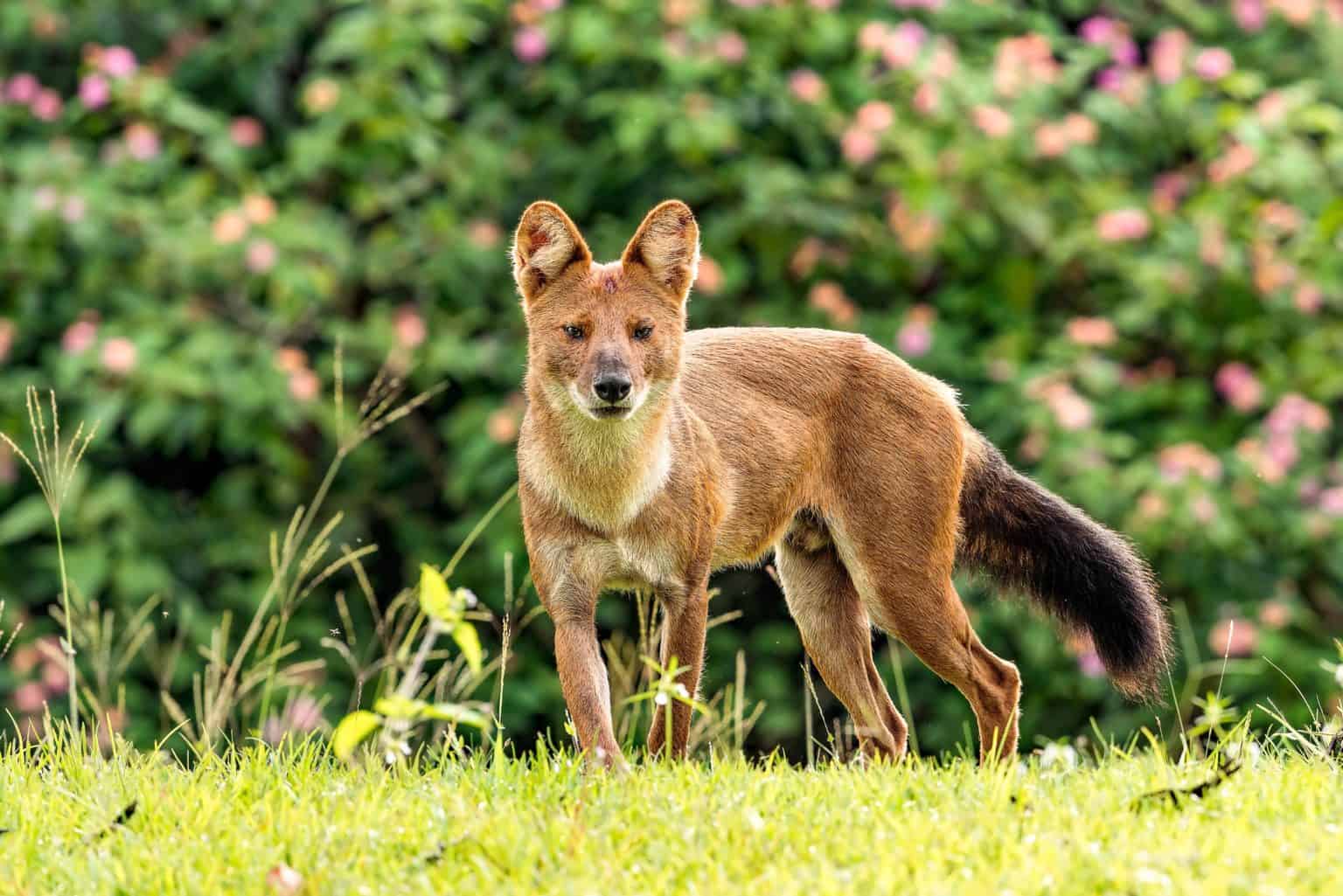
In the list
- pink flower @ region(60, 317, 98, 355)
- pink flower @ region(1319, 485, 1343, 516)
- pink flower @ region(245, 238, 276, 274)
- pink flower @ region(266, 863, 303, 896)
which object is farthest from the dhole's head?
pink flower @ region(1319, 485, 1343, 516)

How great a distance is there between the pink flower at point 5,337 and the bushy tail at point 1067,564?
3.61 meters

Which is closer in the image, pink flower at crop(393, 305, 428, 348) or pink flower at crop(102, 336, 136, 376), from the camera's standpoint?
pink flower at crop(102, 336, 136, 376)

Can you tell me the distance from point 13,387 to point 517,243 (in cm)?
316

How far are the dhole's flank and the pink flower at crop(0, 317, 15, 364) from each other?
10.2 ft

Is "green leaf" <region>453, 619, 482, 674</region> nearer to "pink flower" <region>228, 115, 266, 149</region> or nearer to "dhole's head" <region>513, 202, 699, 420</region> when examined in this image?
"dhole's head" <region>513, 202, 699, 420</region>

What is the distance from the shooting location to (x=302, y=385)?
6.88 meters

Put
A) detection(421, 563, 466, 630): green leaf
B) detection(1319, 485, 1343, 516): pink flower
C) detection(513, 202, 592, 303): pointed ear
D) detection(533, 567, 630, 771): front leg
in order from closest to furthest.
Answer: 1. detection(421, 563, 466, 630): green leaf
2. detection(533, 567, 630, 771): front leg
3. detection(513, 202, 592, 303): pointed ear
4. detection(1319, 485, 1343, 516): pink flower

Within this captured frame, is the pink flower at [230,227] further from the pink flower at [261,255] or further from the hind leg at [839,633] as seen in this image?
the hind leg at [839,633]

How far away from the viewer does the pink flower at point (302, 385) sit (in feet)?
22.6

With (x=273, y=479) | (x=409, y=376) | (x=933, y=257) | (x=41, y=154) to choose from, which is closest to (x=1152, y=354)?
(x=933, y=257)

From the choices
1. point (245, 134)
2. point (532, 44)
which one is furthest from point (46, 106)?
point (532, 44)

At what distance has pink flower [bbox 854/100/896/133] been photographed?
7012 mm

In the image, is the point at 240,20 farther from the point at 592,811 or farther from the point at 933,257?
the point at 592,811

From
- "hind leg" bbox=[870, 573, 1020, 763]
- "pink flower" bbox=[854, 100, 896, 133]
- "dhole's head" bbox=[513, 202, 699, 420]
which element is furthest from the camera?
"pink flower" bbox=[854, 100, 896, 133]
